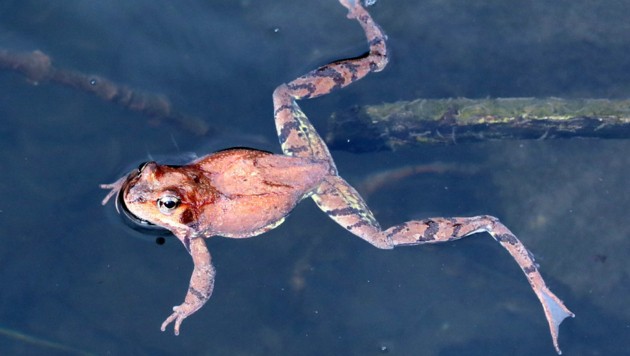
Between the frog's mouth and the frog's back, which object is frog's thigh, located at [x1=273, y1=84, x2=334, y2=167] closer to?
the frog's back

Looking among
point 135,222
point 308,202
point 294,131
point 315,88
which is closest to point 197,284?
point 135,222

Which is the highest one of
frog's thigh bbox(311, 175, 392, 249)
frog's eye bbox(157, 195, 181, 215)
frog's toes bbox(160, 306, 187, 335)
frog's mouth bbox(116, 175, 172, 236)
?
frog's eye bbox(157, 195, 181, 215)

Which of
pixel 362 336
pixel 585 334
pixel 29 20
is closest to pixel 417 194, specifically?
pixel 362 336

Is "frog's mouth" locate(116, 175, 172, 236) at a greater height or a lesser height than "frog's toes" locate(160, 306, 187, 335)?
greater

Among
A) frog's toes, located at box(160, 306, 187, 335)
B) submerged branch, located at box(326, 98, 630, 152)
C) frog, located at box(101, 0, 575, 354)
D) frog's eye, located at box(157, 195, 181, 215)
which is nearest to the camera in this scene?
frog's eye, located at box(157, 195, 181, 215)

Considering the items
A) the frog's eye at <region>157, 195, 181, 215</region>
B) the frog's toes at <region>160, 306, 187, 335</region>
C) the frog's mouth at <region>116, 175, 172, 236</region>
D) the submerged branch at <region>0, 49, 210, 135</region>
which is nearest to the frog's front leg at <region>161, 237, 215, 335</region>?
the frog's toes at <region>160, 306, 187, 335</region>

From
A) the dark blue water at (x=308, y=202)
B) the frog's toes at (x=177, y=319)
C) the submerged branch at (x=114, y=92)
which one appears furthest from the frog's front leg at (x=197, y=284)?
the submerged branch at (x=114, y=92)

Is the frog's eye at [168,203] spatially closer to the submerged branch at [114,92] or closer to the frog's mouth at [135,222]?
the frog's mouth at [135,222]
